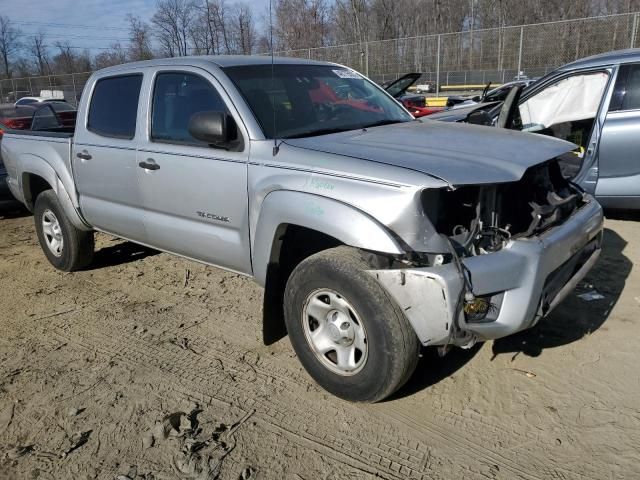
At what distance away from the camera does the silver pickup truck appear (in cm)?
268

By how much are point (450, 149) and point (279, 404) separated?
5.66 ft

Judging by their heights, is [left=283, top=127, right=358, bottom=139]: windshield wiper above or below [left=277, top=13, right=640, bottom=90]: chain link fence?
below

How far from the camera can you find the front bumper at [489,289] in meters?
2.58

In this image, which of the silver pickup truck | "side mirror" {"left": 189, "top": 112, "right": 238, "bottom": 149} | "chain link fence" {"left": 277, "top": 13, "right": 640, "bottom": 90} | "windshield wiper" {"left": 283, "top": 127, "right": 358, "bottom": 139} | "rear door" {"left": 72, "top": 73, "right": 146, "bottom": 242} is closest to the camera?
the silver pickup truck

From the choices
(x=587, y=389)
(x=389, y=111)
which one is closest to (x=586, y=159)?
(x=389, y=111)

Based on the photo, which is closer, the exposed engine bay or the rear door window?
the exposed engine bay

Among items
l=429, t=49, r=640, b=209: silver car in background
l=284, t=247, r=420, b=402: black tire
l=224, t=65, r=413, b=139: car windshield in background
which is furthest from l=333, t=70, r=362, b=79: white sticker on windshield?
l=284, t=247, r=420, b=402: black tire

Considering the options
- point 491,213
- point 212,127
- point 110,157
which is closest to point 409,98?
point 110,157

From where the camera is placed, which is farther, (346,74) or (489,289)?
(346,74)

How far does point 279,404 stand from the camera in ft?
10.4

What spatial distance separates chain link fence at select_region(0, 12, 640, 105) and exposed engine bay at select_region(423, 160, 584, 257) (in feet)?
50.3

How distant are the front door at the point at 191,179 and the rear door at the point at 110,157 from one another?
189mm

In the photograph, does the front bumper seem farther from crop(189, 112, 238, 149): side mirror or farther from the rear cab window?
the rear cab window

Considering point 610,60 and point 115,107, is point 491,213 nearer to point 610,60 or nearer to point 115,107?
point 115,107
